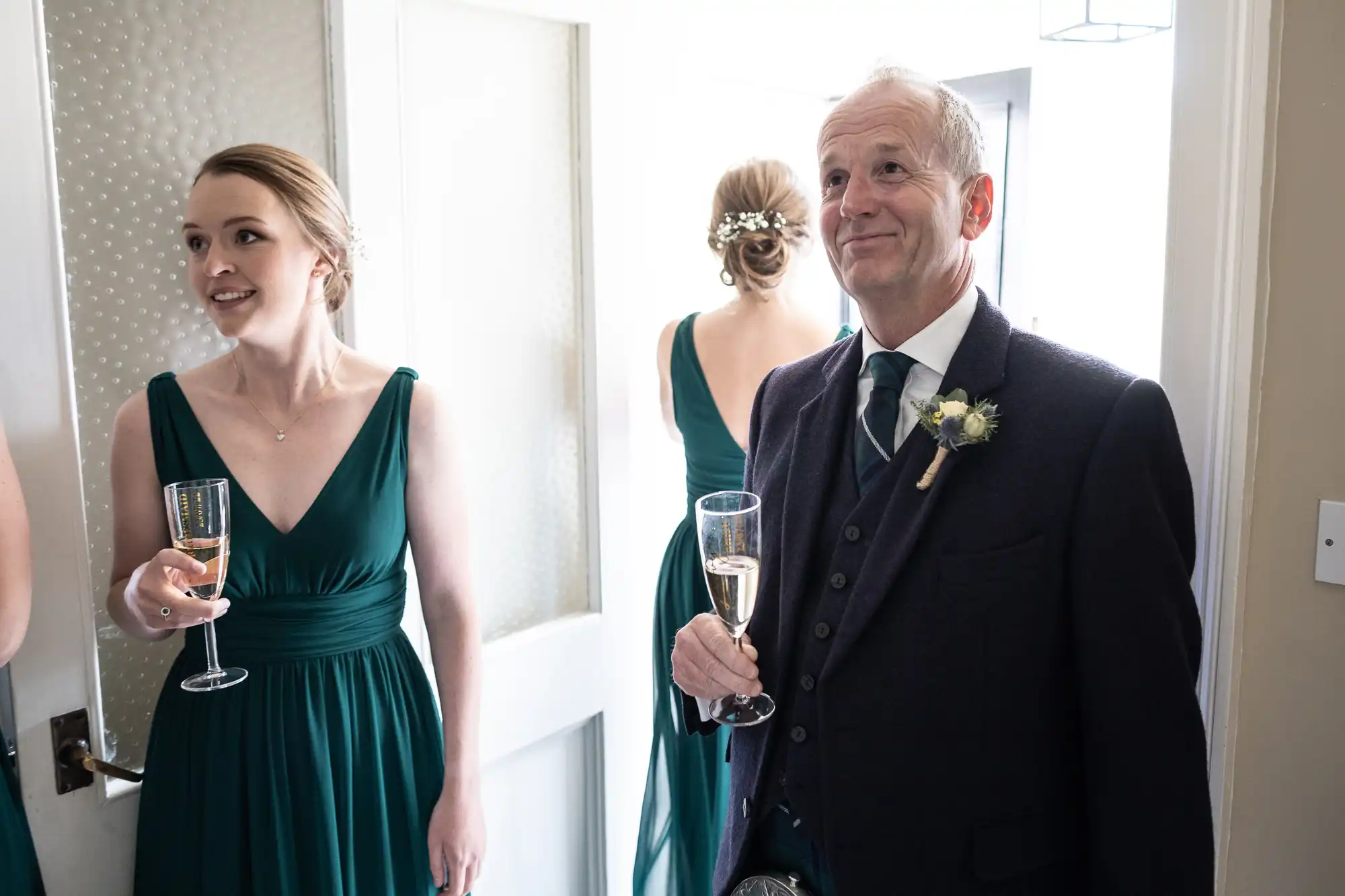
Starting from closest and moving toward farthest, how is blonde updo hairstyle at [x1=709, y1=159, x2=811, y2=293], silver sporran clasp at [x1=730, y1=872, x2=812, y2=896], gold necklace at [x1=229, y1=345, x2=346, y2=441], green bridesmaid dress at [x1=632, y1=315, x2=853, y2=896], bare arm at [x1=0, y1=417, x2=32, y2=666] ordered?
silver sporran clasp at [x1=730, y1=872, x2=812, y2=896] < bare arm at [x1=0, y1=417, x2=32, y2=666] < gold necklace at [x1=229, y1=345, x2=346, y2=441] < green bridesmaid dress at [x1=632, y1=315, x2=853, y2=896] < blonde updo hairstyle at [x1=709, y1=159, x2=811, y2=293]

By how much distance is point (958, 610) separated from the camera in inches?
43.5

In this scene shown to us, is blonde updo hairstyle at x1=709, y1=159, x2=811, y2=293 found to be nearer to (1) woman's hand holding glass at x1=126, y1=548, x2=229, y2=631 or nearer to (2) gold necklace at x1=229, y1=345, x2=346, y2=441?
(2) gold necklace at x1=229, y1=345, x2=346, y2=441

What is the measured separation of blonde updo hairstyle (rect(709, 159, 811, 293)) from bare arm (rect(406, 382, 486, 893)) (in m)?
1.11

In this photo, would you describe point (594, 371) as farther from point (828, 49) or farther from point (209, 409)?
point (828, 49)

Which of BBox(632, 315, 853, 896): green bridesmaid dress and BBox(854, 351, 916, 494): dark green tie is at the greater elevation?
BBox(854, 351, 916, 494): dark green tie

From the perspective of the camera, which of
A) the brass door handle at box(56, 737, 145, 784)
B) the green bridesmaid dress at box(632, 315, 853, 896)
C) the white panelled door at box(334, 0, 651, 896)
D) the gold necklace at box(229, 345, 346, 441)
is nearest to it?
the brass door handle at box(56, 737, 145, 784)

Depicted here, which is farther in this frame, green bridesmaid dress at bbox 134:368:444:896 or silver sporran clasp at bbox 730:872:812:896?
green bridesmaid dress at bbox 134:368:444:896

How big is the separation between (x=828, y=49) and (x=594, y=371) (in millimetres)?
1533

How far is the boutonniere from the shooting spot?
1096 mm

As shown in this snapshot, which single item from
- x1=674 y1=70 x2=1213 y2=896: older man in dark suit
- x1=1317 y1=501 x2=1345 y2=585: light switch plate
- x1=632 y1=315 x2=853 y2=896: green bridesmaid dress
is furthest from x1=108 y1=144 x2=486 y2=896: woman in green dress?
x1=1317 y1=501 x2=1345 y2=585: light switch plate

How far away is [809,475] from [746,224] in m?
1.40

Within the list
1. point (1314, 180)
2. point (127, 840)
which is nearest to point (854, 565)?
point (1314, 180)

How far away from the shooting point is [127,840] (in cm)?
154

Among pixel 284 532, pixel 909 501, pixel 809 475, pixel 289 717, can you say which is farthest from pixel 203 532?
pixel 909 501
